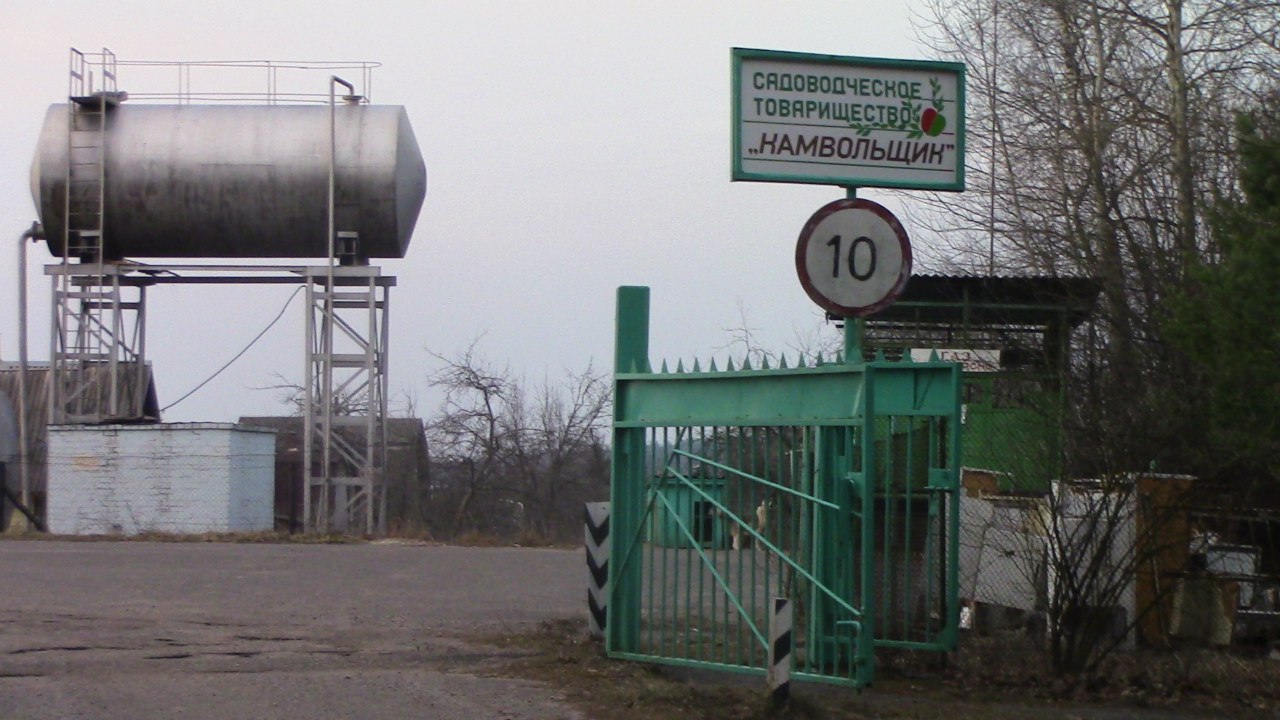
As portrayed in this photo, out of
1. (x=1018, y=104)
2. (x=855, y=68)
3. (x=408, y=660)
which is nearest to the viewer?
(x=855, y=68)

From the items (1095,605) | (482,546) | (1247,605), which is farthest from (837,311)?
(482,546)

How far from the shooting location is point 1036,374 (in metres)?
11.6

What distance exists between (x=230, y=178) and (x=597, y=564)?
17783mm

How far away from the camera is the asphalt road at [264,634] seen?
7730mm

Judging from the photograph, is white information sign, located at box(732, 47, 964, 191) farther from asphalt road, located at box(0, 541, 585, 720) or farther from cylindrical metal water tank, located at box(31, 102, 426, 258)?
cylindrical metal water tank, located at box(31, 102, 426, 258)

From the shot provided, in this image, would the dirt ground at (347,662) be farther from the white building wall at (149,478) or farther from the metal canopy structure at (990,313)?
the white building wall at (149,478)

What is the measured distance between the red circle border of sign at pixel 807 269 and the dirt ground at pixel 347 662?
7.19ft

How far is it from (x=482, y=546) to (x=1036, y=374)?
13.9m

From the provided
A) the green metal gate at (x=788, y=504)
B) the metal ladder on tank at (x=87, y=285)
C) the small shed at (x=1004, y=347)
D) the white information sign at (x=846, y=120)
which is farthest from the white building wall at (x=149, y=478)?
the white information sign at (x=846, y=120)

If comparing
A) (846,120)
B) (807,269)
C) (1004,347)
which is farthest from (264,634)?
(1004,347)

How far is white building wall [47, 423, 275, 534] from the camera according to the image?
25.8 m

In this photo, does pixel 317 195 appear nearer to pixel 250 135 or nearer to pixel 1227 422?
pixel 250 135

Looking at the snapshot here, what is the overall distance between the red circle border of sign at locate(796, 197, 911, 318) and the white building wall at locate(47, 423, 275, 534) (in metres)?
20.0

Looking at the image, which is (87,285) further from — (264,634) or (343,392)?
(264,634)
